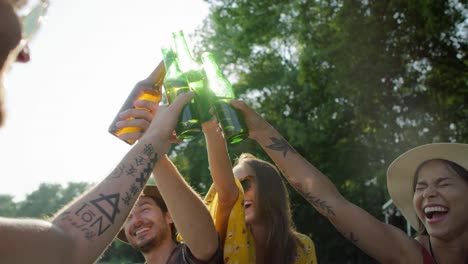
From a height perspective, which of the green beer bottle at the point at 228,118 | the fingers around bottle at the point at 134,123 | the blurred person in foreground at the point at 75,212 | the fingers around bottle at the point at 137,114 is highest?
the green beer bottle at the point at 228,118

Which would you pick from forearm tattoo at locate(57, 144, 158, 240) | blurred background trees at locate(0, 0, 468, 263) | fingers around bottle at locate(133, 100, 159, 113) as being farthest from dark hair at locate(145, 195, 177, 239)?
blurred background trees at locate(0, 0, 468, 263)

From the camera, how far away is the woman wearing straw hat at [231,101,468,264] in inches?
103

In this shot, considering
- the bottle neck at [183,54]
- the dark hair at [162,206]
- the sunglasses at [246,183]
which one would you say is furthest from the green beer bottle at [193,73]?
the dark hair at [162,206]

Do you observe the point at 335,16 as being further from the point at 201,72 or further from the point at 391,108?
the point at 201,72

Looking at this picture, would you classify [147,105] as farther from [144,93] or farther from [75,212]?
[75,212]

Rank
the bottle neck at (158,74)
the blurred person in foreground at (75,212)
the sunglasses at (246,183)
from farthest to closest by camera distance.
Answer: the sunglasses at (246,183) → the bottle neck at (158,74) → the blurred person in foreground at (75,212)

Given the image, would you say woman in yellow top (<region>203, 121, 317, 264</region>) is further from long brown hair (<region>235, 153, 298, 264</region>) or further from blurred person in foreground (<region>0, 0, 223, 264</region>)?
blurred person in foreground (<region>0, 0, 223, 264</region>)

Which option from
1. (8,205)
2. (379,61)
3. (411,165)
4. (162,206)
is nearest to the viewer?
(411,165)

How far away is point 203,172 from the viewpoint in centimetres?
2573

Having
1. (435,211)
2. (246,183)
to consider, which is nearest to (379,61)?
(246,183)

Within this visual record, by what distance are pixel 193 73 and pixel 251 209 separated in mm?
968

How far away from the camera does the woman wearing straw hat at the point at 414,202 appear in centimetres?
261

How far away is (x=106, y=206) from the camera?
4.77ft

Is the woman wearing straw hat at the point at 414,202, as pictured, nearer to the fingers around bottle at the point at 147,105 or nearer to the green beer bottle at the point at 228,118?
the green beer bottle at the point at 228,118
